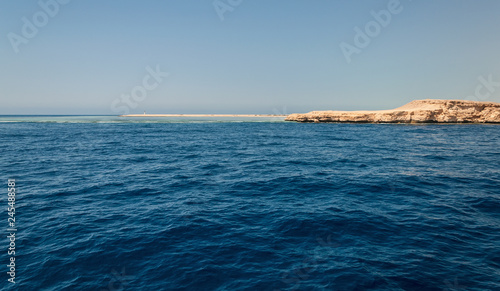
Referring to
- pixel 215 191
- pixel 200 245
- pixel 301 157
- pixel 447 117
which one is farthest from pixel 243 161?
pixel 447 117

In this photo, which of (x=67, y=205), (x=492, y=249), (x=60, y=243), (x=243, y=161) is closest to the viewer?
(x=492, y=249)

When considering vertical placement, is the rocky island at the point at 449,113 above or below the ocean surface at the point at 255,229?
above

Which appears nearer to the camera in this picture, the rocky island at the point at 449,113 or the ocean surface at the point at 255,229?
the ocean surface at the point at 255,229

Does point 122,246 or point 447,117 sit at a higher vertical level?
point 447,117

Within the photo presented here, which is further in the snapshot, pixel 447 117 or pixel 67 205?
pixel 447 117

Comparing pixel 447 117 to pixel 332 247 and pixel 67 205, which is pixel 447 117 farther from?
pixel 67 205

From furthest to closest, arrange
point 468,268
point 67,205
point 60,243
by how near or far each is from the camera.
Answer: point 67,205, point 60,243, point 468,268

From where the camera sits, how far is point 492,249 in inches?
376

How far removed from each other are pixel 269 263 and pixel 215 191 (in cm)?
889

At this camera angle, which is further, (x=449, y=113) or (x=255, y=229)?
(x=449, y=113)

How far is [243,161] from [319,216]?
15.7 m

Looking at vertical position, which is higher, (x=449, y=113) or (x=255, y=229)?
(x=449, y=113)

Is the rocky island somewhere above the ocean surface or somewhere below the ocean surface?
above

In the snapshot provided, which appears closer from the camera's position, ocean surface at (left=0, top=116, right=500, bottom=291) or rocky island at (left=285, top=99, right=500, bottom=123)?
ocean surface at (left=0, top=116, right=500, bottom=291)
